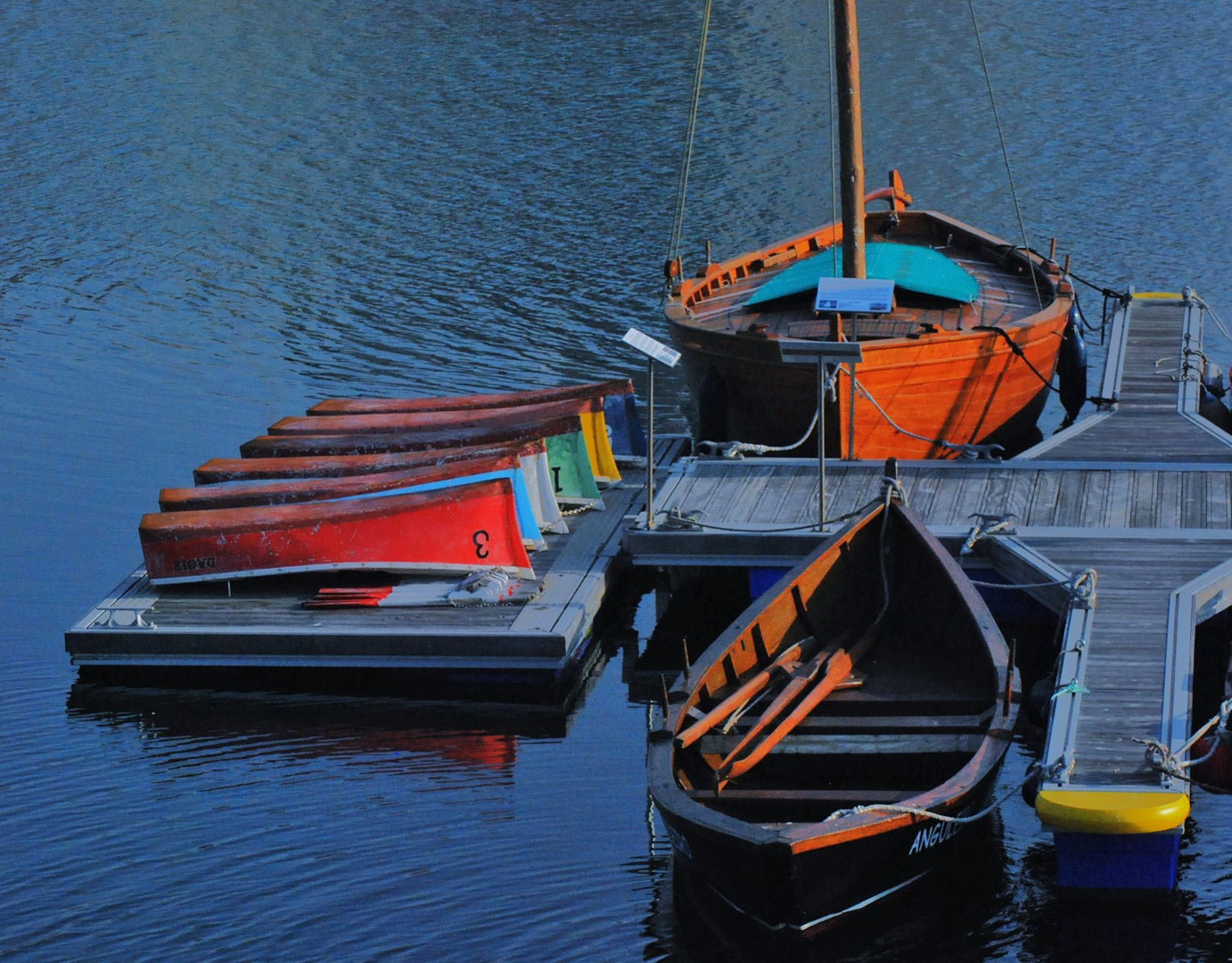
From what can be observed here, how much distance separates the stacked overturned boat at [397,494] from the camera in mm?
14250

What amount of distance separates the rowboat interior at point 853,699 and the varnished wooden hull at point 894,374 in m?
3.14

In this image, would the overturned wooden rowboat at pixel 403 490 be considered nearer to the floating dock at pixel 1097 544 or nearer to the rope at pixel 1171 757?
the floating dock at pixel 1097 544

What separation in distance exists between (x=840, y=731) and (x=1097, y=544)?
333cm

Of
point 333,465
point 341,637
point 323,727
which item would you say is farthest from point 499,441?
point 323,727

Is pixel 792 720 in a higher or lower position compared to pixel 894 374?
lower

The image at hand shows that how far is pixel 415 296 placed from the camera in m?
26.1

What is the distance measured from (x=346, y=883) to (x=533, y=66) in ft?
104

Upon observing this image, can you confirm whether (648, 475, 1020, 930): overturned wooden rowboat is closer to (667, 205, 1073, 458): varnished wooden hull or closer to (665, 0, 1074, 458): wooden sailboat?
(667, 205, 1073, 458): varnished wooden hull

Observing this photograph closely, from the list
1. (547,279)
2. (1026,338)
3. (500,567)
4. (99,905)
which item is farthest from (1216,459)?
(547,279)

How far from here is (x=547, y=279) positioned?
26.7 metres

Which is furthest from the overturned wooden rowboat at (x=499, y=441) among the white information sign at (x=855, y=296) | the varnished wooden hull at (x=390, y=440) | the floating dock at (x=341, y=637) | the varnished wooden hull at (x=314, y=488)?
the white information sign at (x=855, y=296)

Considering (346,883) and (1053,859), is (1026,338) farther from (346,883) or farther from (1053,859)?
(346,883)

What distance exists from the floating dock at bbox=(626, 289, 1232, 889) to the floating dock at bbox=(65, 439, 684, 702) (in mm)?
1102

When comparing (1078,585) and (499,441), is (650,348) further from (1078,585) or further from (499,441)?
(1078,585)
